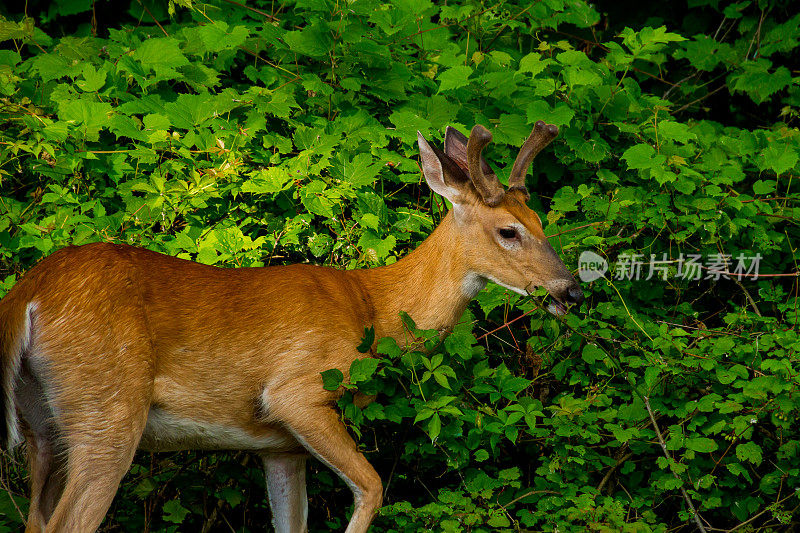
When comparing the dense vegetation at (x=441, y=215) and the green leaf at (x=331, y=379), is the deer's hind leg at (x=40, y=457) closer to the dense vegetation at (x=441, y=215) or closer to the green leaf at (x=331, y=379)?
the dense vegetation at (x=441, y=215)

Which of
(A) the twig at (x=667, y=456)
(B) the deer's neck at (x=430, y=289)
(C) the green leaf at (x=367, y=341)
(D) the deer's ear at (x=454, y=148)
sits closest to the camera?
(C) the green leaf at (x=367, y=341)

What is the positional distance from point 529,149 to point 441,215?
96 centimetres

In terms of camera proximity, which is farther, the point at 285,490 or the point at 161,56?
the point at 161,56

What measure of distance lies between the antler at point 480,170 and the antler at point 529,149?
7.9 inches

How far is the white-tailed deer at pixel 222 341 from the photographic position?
14.1 ft

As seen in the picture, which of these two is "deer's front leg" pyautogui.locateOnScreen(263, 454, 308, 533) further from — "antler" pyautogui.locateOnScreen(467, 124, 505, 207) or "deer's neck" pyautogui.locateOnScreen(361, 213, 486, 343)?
"antler" pyautogui.locateOnScreen(467, 124, 505, 207)

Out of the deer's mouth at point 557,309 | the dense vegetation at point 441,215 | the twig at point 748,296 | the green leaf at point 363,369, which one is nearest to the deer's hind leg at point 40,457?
the dense vegetation at point 441,215

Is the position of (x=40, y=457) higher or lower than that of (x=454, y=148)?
lower

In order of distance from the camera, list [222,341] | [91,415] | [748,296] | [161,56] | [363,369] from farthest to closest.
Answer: [161,56], [748,296], [222,341], [363,369], [91,415]

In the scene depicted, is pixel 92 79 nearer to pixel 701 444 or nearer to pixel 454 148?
pixel 454 148

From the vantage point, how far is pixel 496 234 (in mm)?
5059

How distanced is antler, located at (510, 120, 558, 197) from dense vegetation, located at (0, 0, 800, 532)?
0.68 meters

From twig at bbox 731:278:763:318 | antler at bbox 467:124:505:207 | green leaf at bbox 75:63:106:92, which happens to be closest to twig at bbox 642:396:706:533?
twig at bbox 731:278:763:318

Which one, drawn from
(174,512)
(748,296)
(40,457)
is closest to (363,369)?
(174,512)
